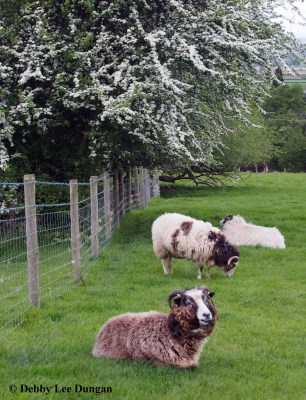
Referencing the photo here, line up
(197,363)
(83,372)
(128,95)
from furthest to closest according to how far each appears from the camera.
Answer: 1. (128,95)
2. (197,363)
3. (83,372)

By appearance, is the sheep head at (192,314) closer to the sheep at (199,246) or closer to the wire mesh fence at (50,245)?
the wire mesh fence at (50,245)

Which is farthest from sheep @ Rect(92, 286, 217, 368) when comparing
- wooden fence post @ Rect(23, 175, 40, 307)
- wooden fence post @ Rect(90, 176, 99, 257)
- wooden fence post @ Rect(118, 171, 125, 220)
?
wooden fence post @ Rect(118, 171, 125, 220)

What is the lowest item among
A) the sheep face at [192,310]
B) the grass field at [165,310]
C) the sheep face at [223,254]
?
the grass field at [165,310]

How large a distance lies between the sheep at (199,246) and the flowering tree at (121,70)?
298cm

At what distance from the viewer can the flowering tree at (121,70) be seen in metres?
16.0

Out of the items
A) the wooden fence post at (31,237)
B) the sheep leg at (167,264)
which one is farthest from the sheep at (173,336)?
the sheep leg at (167,264)

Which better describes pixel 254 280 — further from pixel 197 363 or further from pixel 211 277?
pixel 197 363

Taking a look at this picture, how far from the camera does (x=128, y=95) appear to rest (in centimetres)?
1505

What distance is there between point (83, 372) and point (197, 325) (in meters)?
1.25

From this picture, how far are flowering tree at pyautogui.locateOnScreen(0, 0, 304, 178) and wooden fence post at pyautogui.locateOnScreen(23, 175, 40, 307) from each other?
582cm

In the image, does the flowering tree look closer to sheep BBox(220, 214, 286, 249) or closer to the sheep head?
sheep BBox(220, 214, 286, 249)

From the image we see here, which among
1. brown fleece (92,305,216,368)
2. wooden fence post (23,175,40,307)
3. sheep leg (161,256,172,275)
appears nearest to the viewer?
brown fleece (92,305,216,368)

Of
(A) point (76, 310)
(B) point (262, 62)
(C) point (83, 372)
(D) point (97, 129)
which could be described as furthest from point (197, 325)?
(B) point (262, 62)

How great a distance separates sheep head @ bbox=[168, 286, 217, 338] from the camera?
6.78 metres
